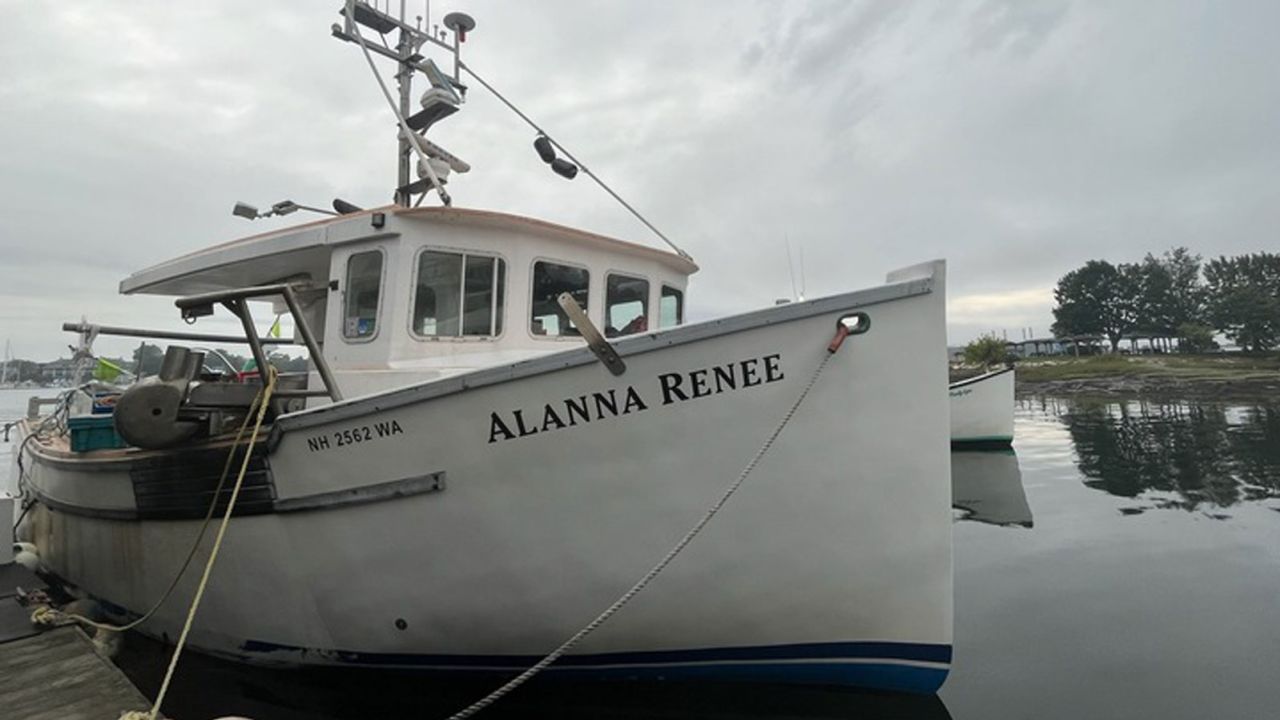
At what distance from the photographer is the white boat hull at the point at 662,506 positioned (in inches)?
135

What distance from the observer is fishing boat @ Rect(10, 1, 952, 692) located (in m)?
3.43

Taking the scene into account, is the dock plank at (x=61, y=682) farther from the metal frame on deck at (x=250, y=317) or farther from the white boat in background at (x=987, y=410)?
the white boat in background at (x=987, y=410)

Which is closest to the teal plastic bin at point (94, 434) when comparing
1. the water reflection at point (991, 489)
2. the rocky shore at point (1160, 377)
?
the water reflection at point (991, 489)

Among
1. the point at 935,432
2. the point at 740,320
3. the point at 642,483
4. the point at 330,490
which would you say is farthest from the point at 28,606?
the point at 935,432

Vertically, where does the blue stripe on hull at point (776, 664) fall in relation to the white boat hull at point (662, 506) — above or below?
below

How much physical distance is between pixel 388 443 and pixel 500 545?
923mm

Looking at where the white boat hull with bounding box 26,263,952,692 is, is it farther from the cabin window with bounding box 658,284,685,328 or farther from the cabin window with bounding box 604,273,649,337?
the cabin window with bounding box 658,284,685,328

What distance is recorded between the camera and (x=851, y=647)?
12.1ft

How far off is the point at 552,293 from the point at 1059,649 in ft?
15.8

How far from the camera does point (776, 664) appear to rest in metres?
3.79

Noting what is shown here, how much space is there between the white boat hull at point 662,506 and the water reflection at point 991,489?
3772 mm

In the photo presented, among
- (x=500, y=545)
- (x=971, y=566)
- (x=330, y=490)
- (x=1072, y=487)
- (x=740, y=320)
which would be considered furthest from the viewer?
(x=1072, y=487)

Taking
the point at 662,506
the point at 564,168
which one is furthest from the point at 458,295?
the point at 662,506

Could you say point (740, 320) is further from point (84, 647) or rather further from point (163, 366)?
point (84, 647)
